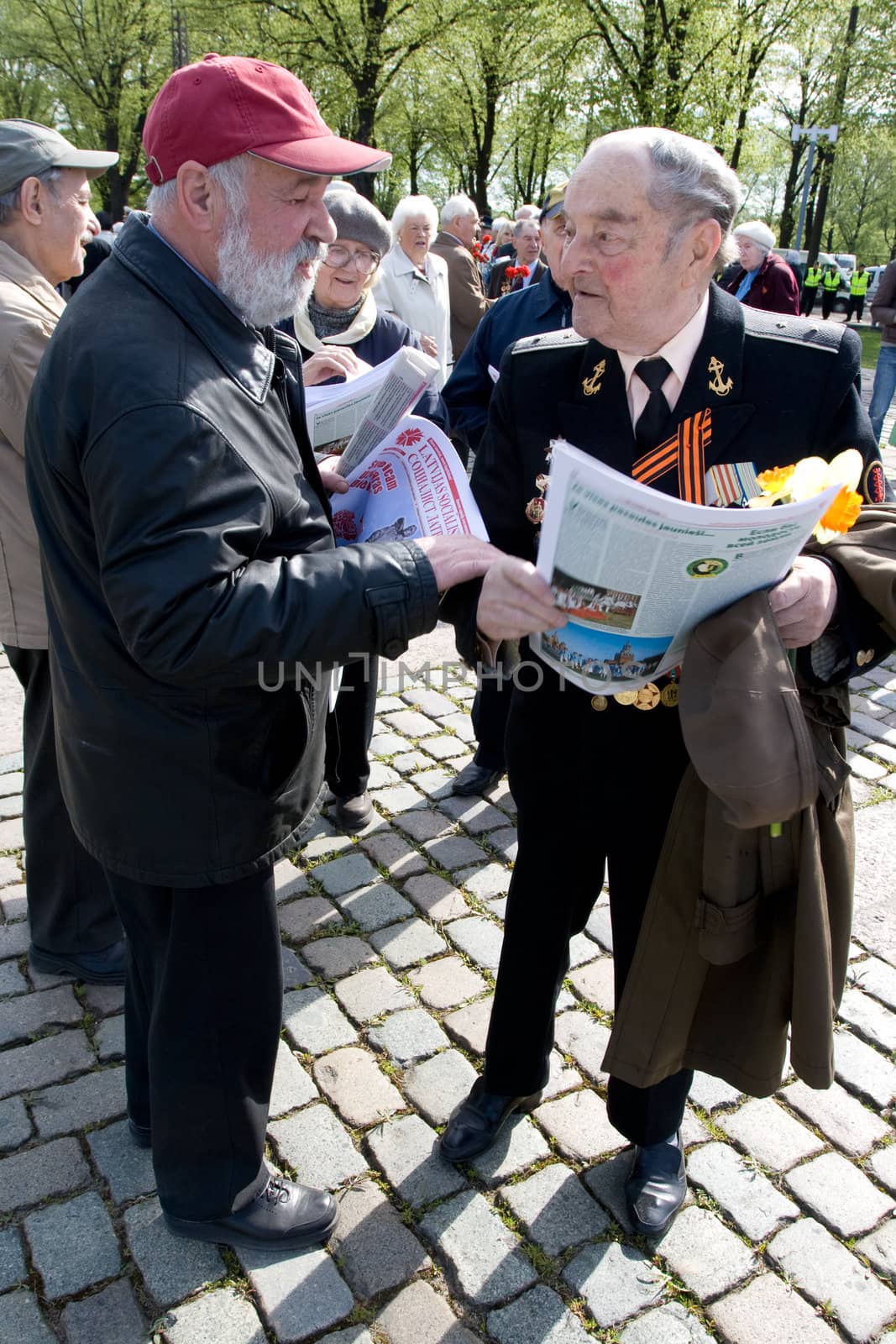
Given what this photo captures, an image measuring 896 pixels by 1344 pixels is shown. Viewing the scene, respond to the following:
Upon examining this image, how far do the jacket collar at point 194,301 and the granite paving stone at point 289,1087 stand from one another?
5.64ft

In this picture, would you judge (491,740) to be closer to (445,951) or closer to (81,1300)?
(445,951)

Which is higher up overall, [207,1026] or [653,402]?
[653,402]

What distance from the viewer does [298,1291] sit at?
2156 millimetres

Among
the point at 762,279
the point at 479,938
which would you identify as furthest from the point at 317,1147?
the point at 762,279

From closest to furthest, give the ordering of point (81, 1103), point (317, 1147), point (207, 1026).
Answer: point (207, 1026) < point (317, 1147) < point (81, 1103)

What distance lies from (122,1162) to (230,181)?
2.21 metres

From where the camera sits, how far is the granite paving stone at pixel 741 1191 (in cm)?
234

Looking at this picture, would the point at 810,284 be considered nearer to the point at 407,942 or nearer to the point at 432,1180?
the point at 407,942

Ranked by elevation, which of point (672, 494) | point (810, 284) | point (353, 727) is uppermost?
point (672, 494)

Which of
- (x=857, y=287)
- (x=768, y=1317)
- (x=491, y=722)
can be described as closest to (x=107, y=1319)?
(x=768, y=1317)

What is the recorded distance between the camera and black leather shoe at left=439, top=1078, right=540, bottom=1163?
2455 millimetres

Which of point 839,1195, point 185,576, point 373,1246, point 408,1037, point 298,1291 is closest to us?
point 185,576

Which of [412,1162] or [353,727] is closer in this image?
[412,1162]

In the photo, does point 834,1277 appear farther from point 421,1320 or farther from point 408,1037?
point 408,1037
